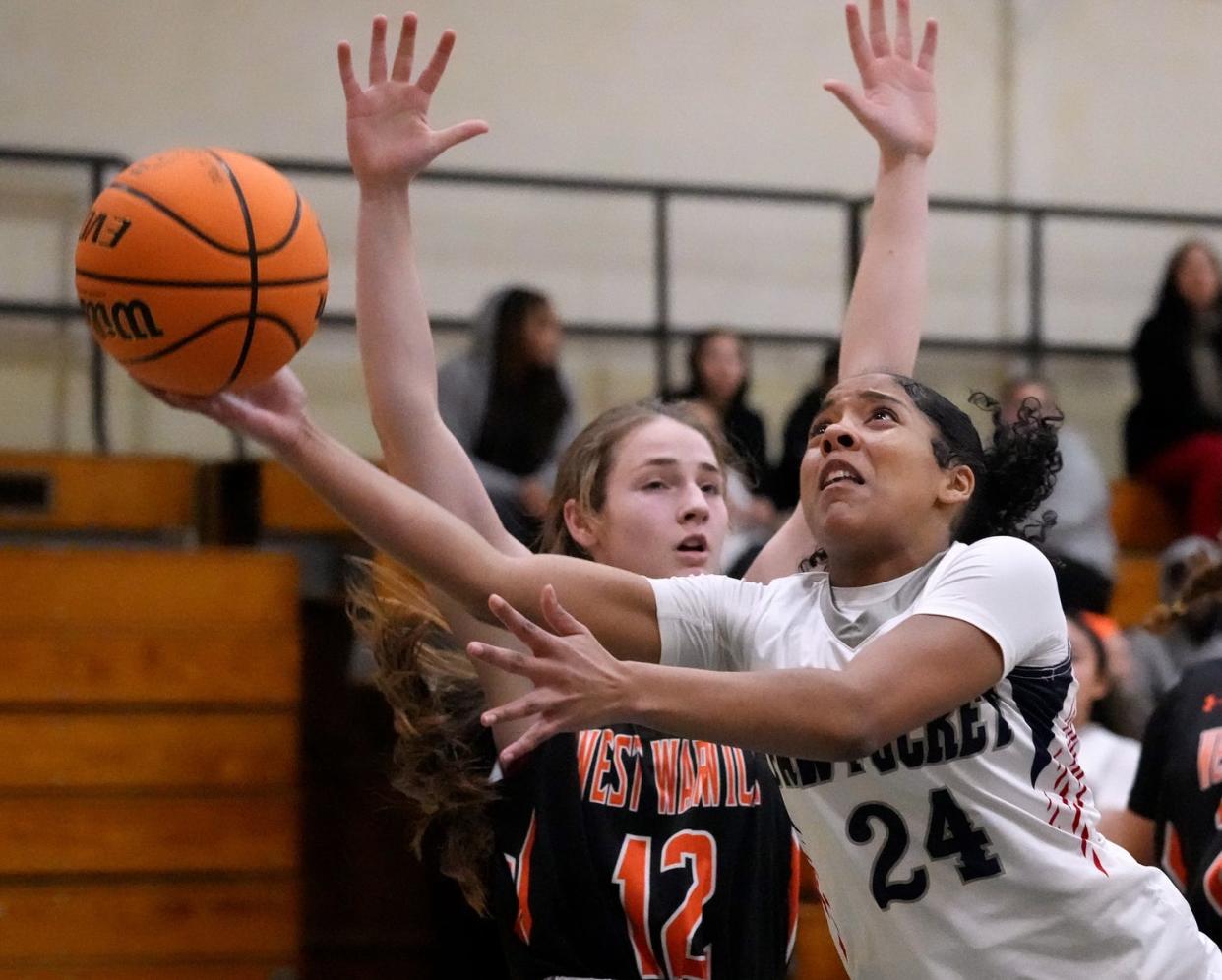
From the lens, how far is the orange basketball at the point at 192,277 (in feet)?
8.79

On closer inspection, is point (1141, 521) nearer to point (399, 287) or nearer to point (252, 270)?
point (399, 287)

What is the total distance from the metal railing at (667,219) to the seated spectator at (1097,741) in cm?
368

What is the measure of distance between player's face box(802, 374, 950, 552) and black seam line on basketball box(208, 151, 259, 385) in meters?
0.86

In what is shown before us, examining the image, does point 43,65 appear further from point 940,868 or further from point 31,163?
A: point 940,868

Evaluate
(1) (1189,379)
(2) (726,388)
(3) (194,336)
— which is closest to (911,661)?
(3) (194,336)

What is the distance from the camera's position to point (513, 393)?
6777mm

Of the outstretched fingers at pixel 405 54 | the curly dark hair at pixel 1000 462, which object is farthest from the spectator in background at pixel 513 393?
the curly dark hair at pixel 1000 462

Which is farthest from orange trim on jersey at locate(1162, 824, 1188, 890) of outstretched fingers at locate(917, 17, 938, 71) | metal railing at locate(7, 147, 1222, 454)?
metal railing at locate(7, 147, 1222, 454)

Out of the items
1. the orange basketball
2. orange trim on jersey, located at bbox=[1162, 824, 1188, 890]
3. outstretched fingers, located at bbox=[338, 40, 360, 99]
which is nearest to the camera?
the orange basketball

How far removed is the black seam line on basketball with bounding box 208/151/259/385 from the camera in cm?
270

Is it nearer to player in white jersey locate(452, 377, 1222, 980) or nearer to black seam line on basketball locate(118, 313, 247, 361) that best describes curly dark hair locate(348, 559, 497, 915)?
player in white jersey locate(452, 377, 1222, 980)

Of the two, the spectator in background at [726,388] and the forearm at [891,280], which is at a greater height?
the forearm at [891,280]

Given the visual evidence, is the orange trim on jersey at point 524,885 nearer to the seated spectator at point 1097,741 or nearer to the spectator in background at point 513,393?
the seated spectator at point 1097,741

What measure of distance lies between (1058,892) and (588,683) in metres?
0.83
